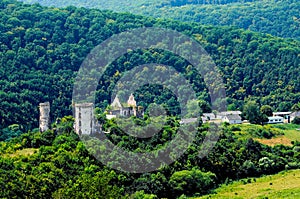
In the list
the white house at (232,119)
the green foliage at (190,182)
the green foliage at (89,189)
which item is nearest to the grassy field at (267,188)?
the green foliage at (190,182)

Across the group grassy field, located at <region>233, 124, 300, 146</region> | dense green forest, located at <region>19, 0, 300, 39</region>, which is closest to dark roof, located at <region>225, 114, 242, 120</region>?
grassy field, located at <region>233, 124, 300, 146</region>

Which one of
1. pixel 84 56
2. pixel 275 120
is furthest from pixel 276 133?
pixel 84 56

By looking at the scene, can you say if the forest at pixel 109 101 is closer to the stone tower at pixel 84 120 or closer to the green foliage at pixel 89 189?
the green foliage at pixel 89 189

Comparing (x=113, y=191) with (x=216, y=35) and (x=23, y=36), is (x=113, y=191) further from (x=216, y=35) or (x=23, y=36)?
(x=216, y=35)

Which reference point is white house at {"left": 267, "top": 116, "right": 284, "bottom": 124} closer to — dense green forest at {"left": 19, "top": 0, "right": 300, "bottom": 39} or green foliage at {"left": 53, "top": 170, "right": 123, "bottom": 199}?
green foliage at {"left": 53, "top": 170, "right": 123, "bottom": 199}

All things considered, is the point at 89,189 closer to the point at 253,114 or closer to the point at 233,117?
the point at 233,117

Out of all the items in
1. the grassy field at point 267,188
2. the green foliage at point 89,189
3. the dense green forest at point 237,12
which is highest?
the dense green forest at point 237,12
